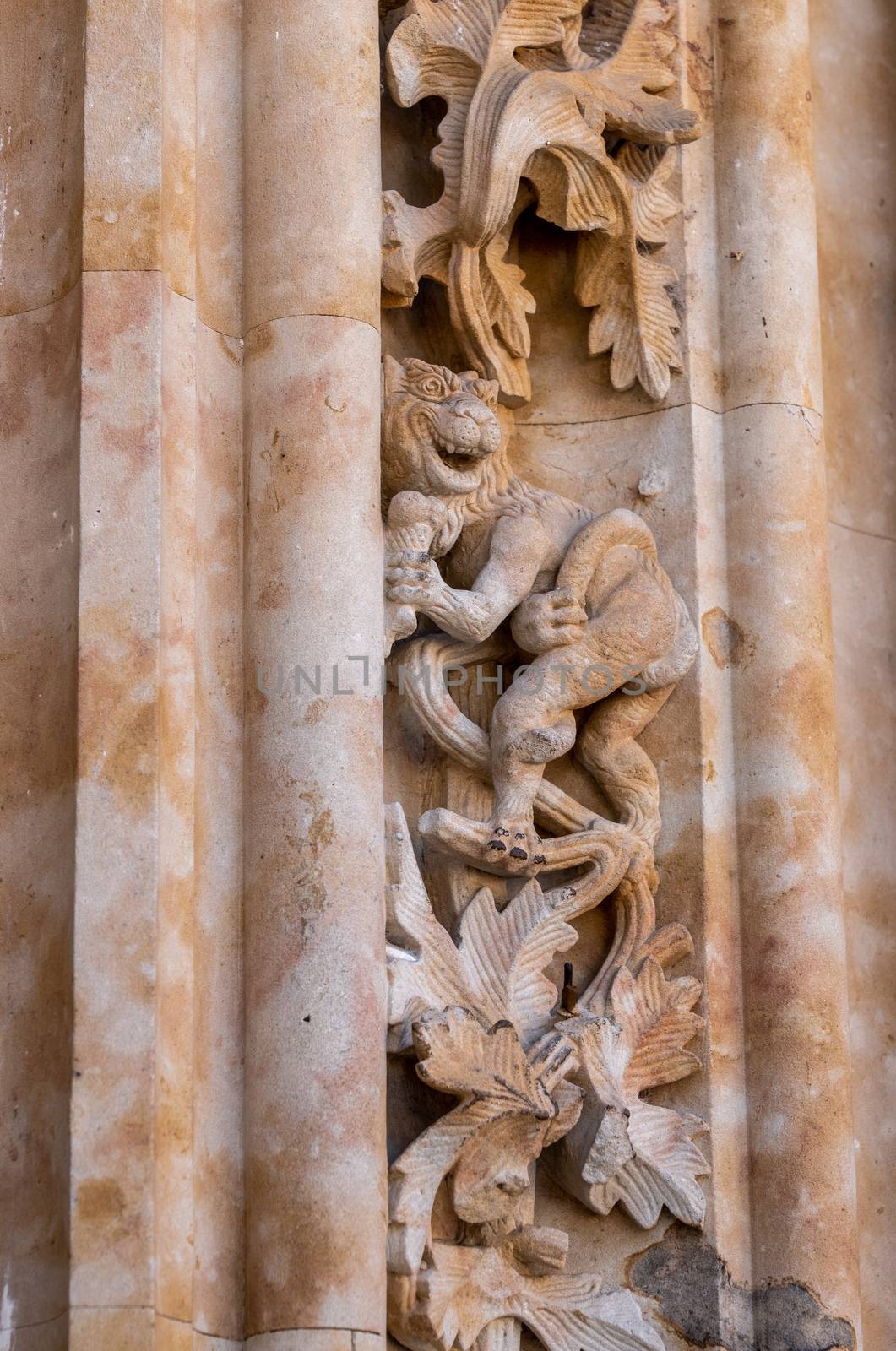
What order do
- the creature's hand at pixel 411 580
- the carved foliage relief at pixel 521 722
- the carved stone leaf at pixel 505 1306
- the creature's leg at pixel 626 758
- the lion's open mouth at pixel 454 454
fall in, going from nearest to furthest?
the carved stone leaf at pixel 505 1306 → the carved foliage relief at pixel 521 722 → the creature's hand at pixel 411 580 → the lion's open mouth at pixel 454 454 → the creature's leg at pixel 626 758

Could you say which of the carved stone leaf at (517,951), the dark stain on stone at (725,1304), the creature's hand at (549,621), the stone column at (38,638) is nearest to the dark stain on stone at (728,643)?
the creature's hand at (549,621)

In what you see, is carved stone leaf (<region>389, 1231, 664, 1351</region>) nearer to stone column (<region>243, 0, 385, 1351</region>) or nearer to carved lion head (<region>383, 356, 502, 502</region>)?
stone column (<region>243, 0, 385, 1351</region>)

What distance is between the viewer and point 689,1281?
3.89 m

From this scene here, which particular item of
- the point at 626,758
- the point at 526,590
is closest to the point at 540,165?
the point at 526,590

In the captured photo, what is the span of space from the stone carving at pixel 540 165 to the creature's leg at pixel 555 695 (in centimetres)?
44

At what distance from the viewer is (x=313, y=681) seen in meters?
3.61

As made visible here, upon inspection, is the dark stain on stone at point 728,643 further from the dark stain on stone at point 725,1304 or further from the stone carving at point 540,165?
the dark stain on stone at point 725,1304

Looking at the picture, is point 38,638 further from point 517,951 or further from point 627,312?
point 627,312

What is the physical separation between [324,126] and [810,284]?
995mm

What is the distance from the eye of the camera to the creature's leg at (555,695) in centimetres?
392

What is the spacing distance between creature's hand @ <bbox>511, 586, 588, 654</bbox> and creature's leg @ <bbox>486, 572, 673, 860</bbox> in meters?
0.02

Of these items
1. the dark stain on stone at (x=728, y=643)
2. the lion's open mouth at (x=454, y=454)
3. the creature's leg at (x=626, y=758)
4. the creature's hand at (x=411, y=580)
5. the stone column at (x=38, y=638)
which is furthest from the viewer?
the dark stain on stone at (x=728, y=643)

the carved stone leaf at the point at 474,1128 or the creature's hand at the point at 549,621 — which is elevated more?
the creature's hand at the point at 549,621

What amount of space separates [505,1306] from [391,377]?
56.7 inches
